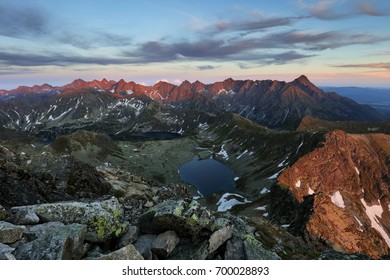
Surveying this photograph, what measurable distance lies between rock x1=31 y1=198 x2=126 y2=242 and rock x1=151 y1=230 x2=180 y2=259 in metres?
2.62

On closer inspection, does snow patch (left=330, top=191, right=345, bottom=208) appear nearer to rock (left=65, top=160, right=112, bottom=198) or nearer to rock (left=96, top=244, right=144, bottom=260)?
rock (left=65, top=160, right=112, bottom=198)

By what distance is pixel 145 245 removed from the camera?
18484 millimetres

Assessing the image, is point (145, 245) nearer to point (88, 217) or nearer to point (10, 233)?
point (88, 217)

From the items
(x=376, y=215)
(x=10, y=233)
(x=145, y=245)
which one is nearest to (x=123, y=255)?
(x=145, y=245)

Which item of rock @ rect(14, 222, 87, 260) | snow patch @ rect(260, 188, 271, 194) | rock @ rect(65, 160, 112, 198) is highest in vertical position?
rock @ rect(14, 222, 87, 260)

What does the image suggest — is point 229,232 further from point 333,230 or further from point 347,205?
point 347,205

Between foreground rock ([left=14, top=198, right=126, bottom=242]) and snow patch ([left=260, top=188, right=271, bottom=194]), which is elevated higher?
foreground rock ([left=14, top=198, right=126, bottom=242])

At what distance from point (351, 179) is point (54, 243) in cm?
18041

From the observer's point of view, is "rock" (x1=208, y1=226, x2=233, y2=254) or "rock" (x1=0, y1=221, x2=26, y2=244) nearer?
"rock" (x1=0, y1=221, x2=26, y2=244)

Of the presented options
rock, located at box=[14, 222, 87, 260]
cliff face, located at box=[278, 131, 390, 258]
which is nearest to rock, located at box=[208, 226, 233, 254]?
rock, located at box=[14, 222, 87, 260]

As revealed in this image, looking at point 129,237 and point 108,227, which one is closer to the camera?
point 108,227

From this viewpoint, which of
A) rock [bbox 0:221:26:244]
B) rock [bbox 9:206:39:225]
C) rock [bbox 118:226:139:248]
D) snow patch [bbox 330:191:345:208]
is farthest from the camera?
snow patch [bbox 330:191:345:208]

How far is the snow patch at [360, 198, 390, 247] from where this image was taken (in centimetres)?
12739
